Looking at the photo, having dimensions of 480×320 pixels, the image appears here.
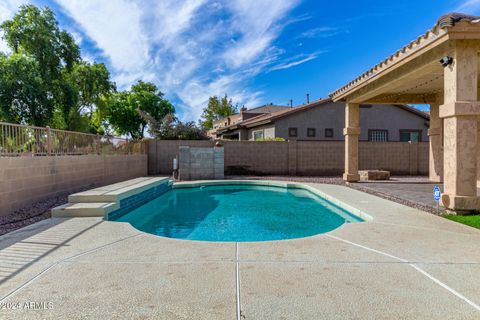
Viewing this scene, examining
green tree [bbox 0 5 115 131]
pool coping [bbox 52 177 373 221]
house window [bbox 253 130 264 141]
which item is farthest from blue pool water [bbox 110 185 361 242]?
green tree [bbox 0 5 115 131]

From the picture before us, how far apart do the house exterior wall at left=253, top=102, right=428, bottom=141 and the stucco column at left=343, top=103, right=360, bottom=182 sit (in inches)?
331

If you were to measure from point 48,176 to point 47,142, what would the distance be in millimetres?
929

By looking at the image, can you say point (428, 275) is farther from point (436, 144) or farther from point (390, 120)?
point (390, 120)

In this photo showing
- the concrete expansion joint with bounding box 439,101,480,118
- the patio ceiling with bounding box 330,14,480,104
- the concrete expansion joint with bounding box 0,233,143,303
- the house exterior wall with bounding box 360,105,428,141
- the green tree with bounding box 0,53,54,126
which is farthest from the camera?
the house exterior wall with bounding box 360,105,428,141

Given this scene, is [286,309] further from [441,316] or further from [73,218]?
[73,218]

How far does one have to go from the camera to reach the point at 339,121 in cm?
2170

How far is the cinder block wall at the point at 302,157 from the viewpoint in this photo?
16.4 meters

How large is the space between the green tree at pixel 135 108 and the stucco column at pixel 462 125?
1369 inches

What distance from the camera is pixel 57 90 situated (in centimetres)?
2080

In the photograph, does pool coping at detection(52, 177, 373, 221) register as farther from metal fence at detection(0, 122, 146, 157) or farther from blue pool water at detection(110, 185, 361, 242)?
metal fence at detection(0, 122, 146, 157)

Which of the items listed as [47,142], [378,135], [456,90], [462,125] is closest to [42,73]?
[47,142]

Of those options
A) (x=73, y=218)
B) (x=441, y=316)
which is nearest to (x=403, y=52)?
(x=441, y=316)

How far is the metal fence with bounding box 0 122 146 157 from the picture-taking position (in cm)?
664

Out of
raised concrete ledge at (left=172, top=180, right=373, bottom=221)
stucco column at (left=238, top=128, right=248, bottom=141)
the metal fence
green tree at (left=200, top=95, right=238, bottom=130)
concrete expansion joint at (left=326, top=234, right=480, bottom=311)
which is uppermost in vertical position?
green tree at (left=200, top=95, right=238, bottom=130)
